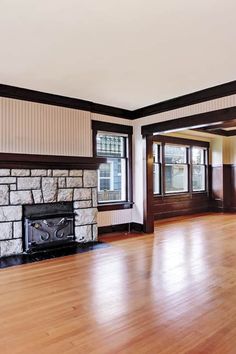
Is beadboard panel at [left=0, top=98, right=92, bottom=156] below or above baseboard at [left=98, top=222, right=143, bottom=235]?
above

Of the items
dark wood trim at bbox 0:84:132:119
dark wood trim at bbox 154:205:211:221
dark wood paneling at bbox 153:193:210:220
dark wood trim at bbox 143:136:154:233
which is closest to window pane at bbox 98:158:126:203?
dark wood trim at bbox 143:136:154:233

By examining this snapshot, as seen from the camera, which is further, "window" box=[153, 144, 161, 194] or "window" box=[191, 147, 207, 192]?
"window" box=[191, 147, 207, 192]

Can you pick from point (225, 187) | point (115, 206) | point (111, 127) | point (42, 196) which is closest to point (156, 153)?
point (111, 127)

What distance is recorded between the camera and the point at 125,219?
6234 millimetres

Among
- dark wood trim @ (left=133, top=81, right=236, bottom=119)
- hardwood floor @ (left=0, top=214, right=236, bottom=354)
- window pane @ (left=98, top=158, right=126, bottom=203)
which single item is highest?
dark wood trim @ (left=133, top=81, right=236, bottom=119)

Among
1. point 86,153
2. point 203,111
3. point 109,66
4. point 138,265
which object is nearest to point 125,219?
point 86,153

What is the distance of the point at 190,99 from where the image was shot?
4.94m

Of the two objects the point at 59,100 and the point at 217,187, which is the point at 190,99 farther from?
the point at 217,187

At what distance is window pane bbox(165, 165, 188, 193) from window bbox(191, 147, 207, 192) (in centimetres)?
45

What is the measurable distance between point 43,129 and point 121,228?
282 cm

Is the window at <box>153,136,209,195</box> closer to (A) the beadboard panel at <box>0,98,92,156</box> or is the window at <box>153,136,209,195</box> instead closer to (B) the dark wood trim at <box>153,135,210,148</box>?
(B) the dark wood trim at <box>153,135,210,148</box>

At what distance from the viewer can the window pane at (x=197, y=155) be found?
9005 mm

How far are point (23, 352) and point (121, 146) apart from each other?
4834 millimetres

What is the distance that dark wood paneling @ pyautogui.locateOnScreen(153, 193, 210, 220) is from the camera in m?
7.85
